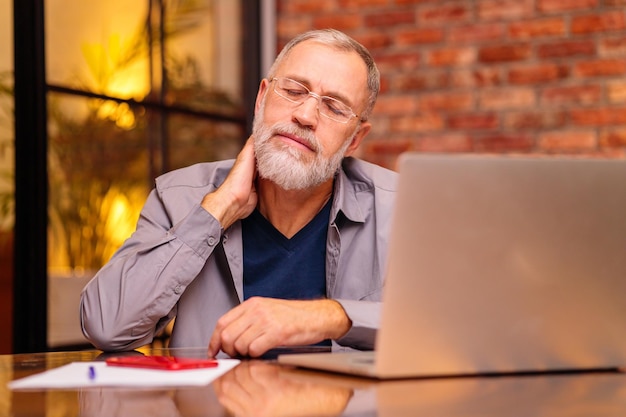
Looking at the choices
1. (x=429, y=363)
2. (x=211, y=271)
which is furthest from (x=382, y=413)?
(x=211, y=271)

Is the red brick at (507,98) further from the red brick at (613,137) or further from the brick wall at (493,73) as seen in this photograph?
the red brick at (613,137)

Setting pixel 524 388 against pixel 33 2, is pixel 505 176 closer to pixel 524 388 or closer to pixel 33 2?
pixel 524 388

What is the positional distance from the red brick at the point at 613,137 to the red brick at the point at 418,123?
26.5 inches

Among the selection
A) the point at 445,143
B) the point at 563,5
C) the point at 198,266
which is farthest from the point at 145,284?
the point at 563,5

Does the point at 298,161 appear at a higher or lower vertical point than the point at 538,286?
higher

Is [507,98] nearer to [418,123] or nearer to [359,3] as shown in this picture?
[418,123]

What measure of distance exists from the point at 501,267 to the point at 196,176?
1.10 metres

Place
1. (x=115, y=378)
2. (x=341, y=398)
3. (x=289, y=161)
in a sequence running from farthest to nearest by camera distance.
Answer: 1. (x=289, y=161)
2. (x=115, y=378)
3. (x=341, y=398)

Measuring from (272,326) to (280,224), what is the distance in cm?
66

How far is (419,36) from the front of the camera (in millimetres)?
3893

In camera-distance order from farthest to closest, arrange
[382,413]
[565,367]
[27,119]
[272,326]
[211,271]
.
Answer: [27,119] < [211,271] < [272,326] < [565,367] < [382,413]

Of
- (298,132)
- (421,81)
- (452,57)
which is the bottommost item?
(298,132)

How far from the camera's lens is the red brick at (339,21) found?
13.2 feet

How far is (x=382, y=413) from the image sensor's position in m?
0.92
